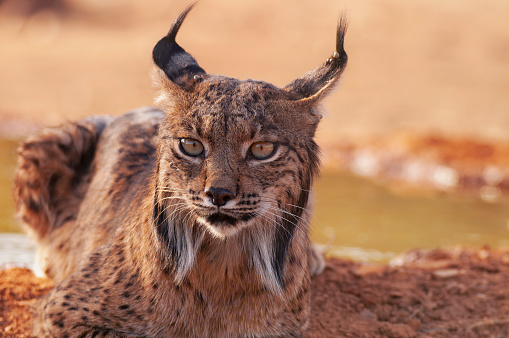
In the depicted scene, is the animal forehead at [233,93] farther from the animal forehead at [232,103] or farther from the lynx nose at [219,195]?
the lynx nose at [219,195]

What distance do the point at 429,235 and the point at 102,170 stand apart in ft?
17.0

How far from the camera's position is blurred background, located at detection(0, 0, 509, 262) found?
10.6 metres

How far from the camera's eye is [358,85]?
21094 millimetres

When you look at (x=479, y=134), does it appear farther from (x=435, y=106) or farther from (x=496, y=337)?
(x=496, y=337)

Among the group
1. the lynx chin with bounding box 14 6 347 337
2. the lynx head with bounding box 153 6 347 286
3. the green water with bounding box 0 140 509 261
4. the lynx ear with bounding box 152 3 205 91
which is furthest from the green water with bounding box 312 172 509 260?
the lynx ear with bounding box 152 3 205 91

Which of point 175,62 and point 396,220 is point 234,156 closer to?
point 175,62

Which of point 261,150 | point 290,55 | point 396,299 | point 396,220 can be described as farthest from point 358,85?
point 261,150

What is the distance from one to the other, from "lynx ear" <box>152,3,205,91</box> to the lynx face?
0.11 m

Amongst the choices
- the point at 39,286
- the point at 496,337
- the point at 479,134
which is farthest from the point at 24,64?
the point at 496,337

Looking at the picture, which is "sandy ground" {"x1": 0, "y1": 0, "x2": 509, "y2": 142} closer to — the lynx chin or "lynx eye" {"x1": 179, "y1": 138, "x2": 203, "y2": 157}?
the lynx chin

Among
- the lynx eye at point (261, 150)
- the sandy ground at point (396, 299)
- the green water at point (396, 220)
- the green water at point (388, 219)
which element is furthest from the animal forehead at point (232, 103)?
the green water at point (396, 220)

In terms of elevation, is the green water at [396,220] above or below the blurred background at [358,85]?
below

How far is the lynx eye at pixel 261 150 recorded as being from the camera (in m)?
3.76

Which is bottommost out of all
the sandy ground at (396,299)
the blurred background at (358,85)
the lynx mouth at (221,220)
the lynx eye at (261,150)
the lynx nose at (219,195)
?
the sandy ground at (396,299)
